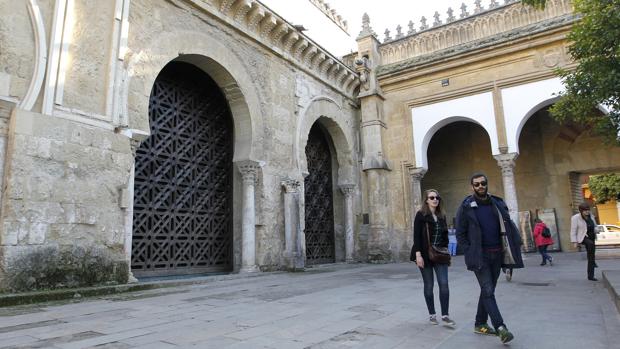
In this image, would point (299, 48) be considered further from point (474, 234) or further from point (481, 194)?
point (474, 234)

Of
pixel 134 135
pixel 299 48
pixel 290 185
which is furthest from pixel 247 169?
pixel 299 48

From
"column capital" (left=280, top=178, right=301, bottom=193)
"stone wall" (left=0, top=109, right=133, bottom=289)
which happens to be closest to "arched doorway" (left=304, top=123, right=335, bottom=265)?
"column capital" (left=280, top=178, right=301, bottom=193)

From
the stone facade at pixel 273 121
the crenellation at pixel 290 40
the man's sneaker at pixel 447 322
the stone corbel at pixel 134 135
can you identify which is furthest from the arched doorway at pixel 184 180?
the man's sneaker at pixel 447 322

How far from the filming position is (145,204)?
7.34 meters

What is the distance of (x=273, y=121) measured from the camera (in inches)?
377

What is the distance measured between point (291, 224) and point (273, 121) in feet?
7.86

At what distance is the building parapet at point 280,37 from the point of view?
8.54m

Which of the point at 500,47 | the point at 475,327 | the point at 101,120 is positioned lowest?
the point at 475,327

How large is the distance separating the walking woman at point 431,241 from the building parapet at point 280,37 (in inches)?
246

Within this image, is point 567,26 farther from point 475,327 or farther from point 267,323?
point 267,323

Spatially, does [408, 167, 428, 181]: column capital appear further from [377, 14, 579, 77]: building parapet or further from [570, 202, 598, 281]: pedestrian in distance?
[570, 202, 598, 281]: pedestrian in distance

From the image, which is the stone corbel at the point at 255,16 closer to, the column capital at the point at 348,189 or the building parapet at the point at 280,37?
the building parapet at the point at 280,37

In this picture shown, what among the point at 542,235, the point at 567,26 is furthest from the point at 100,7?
the point at 567,26

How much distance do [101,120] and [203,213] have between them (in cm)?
304
